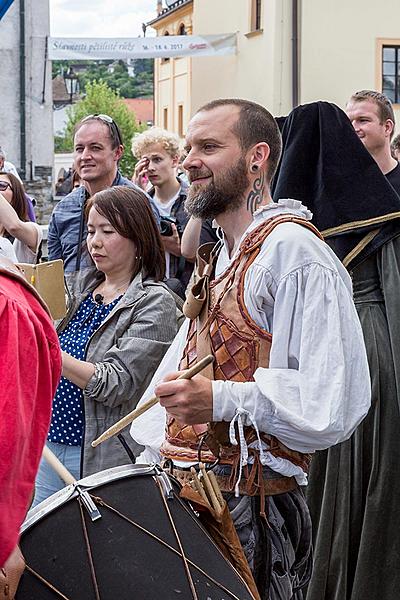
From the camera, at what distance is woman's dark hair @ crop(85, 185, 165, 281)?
3982 mm

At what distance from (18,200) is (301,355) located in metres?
4.23

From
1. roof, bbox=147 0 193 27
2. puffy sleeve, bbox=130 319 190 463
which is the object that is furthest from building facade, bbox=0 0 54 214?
puffy sleeve, bbox=130 319 190 463

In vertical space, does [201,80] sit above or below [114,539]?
above

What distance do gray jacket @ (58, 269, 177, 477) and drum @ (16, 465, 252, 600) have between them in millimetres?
1195

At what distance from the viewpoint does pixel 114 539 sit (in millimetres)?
2344

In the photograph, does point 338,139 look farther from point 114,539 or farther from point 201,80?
point 201,80

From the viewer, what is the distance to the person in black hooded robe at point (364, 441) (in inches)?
156

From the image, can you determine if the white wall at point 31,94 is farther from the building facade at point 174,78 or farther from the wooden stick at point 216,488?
the wooden stick at point 216,488

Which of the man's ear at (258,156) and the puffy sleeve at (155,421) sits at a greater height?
the man's ear at (258,156)

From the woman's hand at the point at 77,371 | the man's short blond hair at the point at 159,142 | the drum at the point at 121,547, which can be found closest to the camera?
the drum at the point at 121,547

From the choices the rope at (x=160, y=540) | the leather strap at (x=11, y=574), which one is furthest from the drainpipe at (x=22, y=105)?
the leather strap at (x=11, y=574)

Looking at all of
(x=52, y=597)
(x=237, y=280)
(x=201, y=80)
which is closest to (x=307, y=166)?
(x=237, y=280)

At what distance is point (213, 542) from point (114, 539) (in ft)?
0.96

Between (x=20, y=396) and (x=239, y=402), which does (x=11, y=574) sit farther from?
(x=239, y=402)
